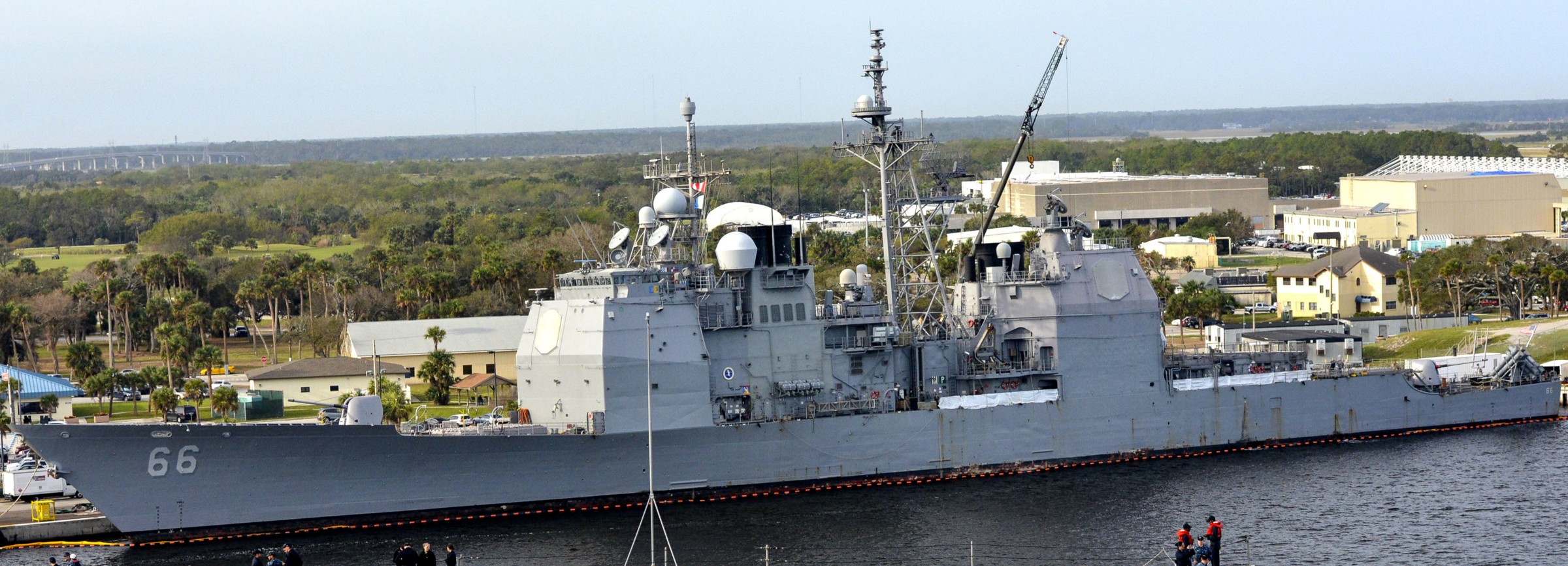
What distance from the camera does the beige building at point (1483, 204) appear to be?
9206 centimetres

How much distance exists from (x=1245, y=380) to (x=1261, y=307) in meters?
30.3

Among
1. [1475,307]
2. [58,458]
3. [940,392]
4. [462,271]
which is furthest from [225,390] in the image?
[1475,307]

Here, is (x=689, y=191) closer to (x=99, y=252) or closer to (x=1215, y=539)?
(x=1215, y=539)

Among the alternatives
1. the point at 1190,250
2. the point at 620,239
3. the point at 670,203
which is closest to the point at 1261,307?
the point at 1190,250

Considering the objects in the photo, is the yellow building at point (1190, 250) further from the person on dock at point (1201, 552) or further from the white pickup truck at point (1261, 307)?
the person on dock at point (1201, 552)

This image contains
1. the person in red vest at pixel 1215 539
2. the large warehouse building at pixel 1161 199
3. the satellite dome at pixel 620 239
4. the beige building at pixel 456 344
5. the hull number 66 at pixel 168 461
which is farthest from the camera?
the large warehouse building at pixel 1161 199

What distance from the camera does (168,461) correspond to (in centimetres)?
2884

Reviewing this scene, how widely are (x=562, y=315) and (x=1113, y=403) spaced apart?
12595 mm

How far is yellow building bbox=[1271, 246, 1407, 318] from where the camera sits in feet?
204

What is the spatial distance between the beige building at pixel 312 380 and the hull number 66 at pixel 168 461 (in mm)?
16552

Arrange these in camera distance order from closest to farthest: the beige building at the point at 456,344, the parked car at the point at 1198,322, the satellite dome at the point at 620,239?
the satellite dome at the point at 620,239 < the beige building at the point at 456,344 < the parked car at the point at 1198,322

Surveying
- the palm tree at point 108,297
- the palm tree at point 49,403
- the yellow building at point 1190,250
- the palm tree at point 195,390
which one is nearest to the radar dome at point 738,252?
the palm tree at point 195,390

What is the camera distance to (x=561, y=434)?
3058 cm

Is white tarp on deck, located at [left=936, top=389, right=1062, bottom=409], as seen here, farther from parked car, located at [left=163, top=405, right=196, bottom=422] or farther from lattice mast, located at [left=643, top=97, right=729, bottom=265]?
parked car, located at [left=163, top=405, right=196, bottom=422]
